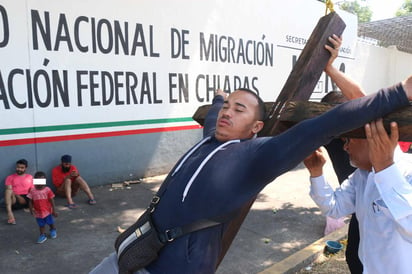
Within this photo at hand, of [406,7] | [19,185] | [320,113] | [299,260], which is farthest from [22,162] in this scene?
[406,7]

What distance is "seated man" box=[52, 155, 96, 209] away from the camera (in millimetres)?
5742

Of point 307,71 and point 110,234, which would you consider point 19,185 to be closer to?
point 110,234

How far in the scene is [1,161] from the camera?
5520 mm

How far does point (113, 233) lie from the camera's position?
15.5 feet

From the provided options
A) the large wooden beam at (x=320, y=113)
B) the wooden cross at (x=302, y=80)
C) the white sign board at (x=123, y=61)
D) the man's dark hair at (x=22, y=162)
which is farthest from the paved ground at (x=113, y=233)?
the large wooden beam at (x=320, y=113)

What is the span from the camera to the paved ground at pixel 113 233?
3.96m

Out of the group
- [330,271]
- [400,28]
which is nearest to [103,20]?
[330,271]

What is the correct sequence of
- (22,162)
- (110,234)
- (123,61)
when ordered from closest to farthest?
(110,234)
(22,162)
(123,61)

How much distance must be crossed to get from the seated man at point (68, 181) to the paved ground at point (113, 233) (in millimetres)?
130

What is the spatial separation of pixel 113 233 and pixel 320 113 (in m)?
3.68

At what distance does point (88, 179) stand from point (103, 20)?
8.47 feet

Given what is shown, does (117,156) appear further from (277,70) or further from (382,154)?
(382,154)

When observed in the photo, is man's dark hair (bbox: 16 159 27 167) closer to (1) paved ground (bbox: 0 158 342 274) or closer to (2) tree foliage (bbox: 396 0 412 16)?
(1) paved ground (bbox: 0 158 342 274)

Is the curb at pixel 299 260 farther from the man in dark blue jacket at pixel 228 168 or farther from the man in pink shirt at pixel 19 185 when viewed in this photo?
the man in pink shirt at pixel 19 185
